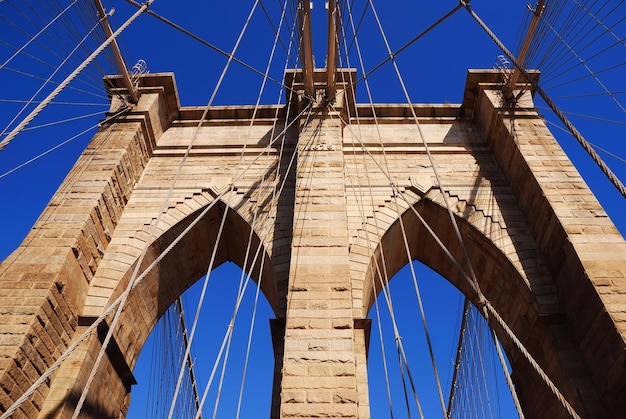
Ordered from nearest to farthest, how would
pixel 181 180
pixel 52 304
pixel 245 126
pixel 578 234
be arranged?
1. pixel 52 304
2. pixel 578 234
3. pixel 181 180
4. pixel 245 126

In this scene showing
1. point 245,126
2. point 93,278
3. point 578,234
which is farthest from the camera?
point 245,126

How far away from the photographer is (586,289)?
5504 mm

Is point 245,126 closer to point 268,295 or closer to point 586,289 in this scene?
point 268,295

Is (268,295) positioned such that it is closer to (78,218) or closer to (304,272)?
(304,272)

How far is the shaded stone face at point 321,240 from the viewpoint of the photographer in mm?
5098

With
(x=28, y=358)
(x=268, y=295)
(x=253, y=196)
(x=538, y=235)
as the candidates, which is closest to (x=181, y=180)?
(x=253, y=196)

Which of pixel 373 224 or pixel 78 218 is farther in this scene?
pixel 373 224

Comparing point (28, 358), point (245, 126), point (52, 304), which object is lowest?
point (28, 358)

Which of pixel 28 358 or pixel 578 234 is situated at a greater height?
pixel 578 234

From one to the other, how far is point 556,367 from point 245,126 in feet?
20.9

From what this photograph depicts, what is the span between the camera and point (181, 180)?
802 cm

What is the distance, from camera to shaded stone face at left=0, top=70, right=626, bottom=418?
5.10m

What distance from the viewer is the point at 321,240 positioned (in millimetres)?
6012

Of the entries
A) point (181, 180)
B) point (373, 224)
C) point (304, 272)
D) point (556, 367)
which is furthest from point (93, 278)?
point (556, 367)
